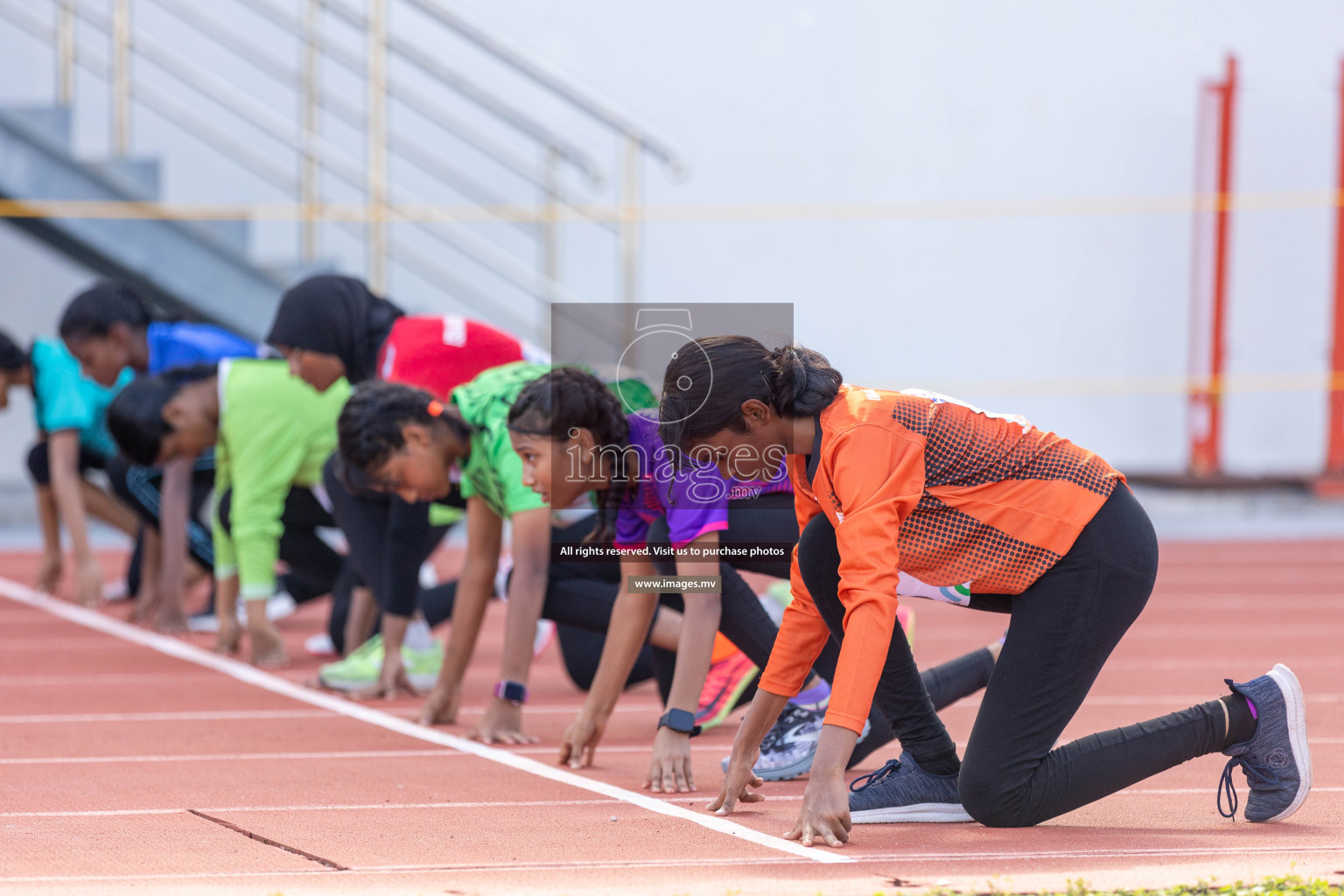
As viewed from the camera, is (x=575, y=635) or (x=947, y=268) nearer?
(x=575, y=635)

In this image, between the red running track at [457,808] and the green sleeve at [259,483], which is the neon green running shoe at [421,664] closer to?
the red running track at [457,808]

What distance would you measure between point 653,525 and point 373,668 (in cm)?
144

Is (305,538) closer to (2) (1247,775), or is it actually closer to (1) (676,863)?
(1) (676,863)

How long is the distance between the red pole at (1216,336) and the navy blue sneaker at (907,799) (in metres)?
7.51

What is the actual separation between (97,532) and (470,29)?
353 cm

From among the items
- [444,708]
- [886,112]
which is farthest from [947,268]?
[444,708]

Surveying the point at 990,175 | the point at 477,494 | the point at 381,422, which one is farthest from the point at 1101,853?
the point at 990,175

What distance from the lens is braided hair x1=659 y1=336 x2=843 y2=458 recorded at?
8.00ft

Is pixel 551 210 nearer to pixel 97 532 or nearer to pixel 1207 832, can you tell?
pixel 97 532

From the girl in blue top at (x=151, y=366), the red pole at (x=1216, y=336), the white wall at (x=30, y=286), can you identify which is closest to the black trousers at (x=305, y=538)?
the girl in blue top at (x=151, y=366)

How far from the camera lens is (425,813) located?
2.77m

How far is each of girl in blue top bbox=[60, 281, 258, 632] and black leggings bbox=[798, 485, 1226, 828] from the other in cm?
340

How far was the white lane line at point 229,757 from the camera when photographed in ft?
10.9

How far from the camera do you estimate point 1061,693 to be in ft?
8.46
